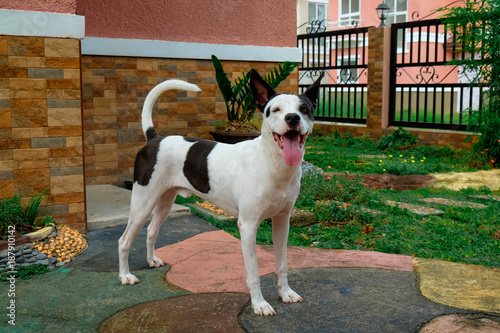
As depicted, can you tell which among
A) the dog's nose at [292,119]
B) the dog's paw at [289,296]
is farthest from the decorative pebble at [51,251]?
the dog's nose at [292,119]

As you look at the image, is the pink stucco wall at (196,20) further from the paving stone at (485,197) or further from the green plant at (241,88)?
the paving stone at (485,197)

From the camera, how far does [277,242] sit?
3693 millimetres

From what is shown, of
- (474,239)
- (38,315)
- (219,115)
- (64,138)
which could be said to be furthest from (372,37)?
(38,315)

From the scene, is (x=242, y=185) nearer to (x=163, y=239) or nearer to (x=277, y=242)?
(x=277, y=242)

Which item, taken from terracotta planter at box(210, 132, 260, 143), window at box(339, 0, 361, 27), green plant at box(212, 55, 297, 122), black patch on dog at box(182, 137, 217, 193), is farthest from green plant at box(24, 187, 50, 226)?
window at box(339, 0, 361, 27)

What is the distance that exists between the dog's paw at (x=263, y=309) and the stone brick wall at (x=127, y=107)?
15.7 ft

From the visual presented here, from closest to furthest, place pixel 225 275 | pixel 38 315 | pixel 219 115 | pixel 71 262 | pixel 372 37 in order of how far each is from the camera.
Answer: pixel 38 315, pixel 225 275, pixel 71 262, pixel 219 115, pixel 372 37

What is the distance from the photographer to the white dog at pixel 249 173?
10.7 feet

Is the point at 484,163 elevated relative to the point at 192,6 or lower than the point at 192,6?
lower

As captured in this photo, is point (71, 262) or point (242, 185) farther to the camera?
point (71, 262)

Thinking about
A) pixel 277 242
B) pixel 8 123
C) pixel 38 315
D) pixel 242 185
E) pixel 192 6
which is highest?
pixel 192 6

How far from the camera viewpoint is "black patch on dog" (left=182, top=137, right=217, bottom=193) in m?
3.80

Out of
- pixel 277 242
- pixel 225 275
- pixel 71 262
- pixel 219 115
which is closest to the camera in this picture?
pixel 277 242

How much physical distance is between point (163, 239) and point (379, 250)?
6.86 feet
